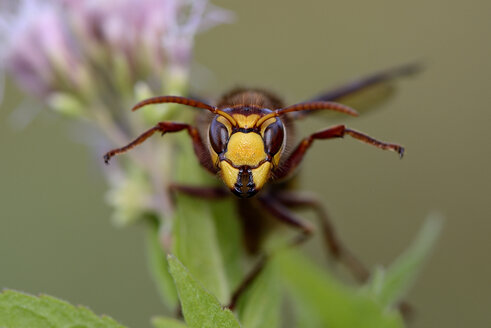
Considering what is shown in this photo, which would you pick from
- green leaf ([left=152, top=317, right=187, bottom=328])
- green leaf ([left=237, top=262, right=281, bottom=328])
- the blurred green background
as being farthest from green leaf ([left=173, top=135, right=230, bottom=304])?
the blurred green background

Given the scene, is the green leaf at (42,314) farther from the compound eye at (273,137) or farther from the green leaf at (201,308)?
the compound eye at (273,137)

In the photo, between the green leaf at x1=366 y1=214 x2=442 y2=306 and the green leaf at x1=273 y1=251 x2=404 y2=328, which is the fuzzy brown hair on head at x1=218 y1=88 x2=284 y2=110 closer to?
the green leaf at x1=273 y1=251 x2=404 y2=328

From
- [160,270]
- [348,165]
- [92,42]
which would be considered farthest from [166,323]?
[348,165]

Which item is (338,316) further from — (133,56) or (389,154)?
(389,154)

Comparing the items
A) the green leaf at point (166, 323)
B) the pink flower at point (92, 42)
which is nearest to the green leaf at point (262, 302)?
the green leaf at point (166, 323)

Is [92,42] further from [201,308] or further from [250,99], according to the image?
[201,308]
